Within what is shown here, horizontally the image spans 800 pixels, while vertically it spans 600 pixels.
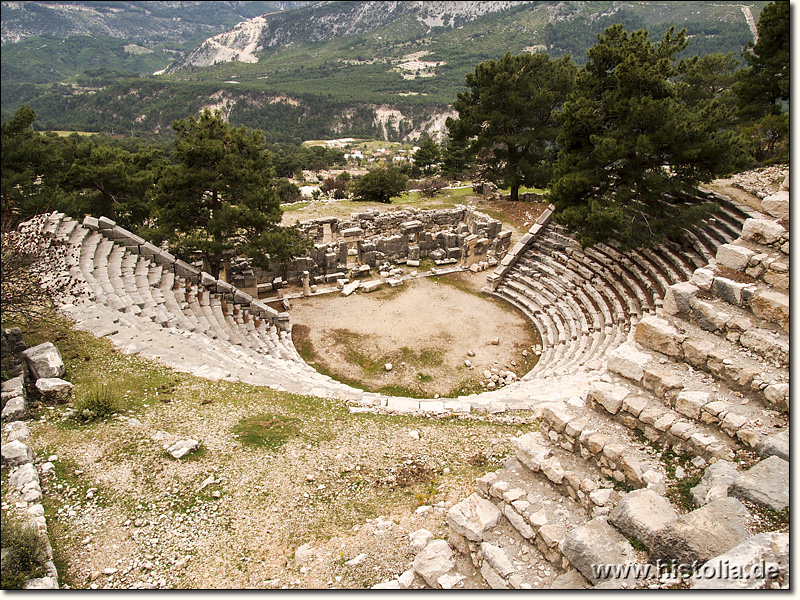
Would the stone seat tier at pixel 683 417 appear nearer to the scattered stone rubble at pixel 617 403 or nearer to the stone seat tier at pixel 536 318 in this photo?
the scattered stone rubble at pixel 617 403

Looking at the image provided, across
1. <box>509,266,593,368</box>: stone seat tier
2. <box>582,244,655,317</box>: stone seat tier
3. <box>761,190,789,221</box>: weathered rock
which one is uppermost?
<box>761,190,789,221</box>: weathered rock

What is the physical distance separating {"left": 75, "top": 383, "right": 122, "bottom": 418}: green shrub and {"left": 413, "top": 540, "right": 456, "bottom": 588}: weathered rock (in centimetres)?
695

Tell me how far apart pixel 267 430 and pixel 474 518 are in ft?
16.6

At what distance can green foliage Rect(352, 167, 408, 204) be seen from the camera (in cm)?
3581

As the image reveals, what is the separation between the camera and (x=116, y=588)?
6.39m

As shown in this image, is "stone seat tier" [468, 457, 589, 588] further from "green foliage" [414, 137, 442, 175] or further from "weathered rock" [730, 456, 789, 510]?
"green foliage" [414, 137, 442, 175]

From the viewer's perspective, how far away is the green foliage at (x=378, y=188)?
3581 cm

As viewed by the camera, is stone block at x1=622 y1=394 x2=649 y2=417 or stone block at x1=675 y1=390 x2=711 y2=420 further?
stone block at x1=622 y1=394 x2=649 y2=417

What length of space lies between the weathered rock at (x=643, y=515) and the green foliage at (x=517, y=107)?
27.5 metres

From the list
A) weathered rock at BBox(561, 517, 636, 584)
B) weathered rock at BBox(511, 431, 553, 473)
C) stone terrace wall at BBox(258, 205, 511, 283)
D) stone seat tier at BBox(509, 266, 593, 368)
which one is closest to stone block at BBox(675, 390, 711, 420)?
weathered rock at BBox(511, 431, 553, 473)

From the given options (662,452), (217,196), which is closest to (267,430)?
(662,452)

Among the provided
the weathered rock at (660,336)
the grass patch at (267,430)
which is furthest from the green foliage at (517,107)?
the grass patch at (267,430)

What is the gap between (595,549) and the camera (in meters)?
5.76
